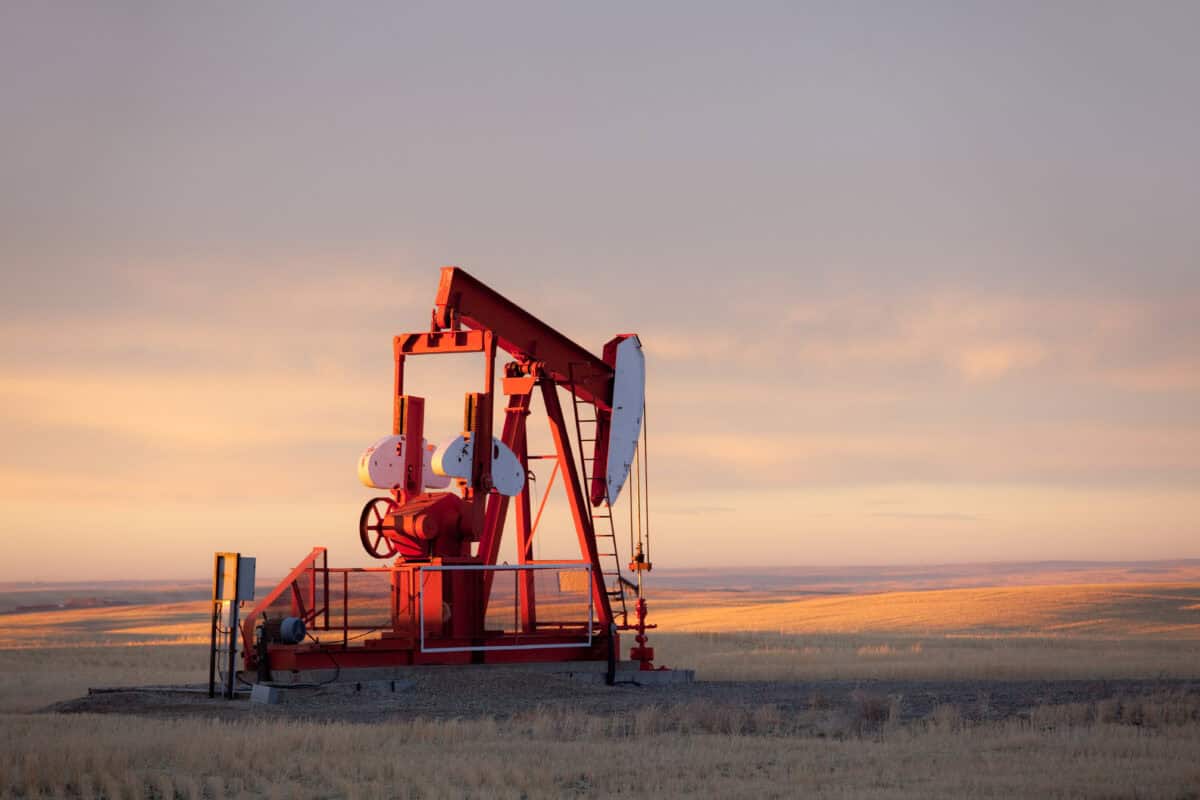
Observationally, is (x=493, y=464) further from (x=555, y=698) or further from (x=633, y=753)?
(x=633, y=753)

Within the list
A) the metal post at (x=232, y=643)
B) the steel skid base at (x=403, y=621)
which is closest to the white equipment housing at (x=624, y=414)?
the steel skid base at (x=403, y=621)

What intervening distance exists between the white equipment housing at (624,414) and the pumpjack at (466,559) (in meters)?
0.60

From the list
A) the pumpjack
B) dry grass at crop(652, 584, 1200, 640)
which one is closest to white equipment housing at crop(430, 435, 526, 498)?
the pumpjack

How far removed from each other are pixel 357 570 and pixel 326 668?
1.22 meters

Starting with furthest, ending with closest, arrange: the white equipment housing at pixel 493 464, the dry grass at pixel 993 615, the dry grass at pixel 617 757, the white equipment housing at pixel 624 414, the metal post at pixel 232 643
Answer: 1. the dry grass at pixel 993 615
2. the white equipment housing at pixel 624 414
3. the white equipment housing at pixel 493 464
4. the metal post at pixel 232 643
5. the dry grass at pixel 617 757

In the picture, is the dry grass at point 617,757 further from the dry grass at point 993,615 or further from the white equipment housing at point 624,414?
the dry grass at point 993,615

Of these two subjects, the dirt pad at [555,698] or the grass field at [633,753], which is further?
the dirt pad at [555,698]

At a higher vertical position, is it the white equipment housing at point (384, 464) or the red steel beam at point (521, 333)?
the red steel beam at point (521, 333)

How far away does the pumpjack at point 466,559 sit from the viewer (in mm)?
16969

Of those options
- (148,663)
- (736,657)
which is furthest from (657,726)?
(148,663)

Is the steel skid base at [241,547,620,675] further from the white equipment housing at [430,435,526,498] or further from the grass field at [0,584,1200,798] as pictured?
the grass field at [0,584,1200,798]

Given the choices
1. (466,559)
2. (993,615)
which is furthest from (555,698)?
(993,615)

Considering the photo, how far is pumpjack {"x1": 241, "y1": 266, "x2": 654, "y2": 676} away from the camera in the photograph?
55.7ft

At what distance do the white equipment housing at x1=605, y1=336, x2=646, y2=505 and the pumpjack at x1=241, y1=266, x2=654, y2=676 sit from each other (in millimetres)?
603
